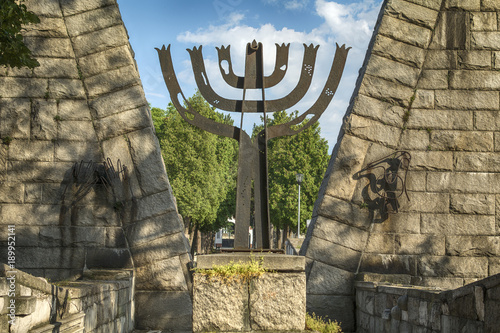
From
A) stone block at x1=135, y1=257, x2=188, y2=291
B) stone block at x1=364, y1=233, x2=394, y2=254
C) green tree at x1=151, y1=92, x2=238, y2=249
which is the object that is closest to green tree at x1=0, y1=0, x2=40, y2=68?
stone block at x1=135, y1=257, x2=188, y2=291

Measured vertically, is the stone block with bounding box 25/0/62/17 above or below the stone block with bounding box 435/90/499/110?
above

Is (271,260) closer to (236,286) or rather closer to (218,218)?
(236,286)

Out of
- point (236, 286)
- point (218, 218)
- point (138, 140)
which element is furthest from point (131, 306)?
point (218, 218)

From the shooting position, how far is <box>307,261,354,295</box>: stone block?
739 cm

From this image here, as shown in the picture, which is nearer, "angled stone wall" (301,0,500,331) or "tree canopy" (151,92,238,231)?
"angled stone wall" (301,0,500,331)

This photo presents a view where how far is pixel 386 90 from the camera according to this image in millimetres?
7703

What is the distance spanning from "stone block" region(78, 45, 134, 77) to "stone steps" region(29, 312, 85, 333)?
13.4ft

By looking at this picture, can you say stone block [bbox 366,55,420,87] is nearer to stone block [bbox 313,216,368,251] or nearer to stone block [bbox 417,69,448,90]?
stone block [bbox 417,69,448,90]

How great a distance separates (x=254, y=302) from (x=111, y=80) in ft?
14.9

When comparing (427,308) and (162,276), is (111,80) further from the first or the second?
(427,308)

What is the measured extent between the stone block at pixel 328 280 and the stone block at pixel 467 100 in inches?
117

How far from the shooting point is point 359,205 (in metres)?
7.53

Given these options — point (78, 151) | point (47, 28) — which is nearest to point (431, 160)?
point (78, 151)

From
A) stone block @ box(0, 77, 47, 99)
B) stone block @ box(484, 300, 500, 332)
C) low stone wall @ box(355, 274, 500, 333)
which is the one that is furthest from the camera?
stone block @ box(0, 77, 47, 99)
